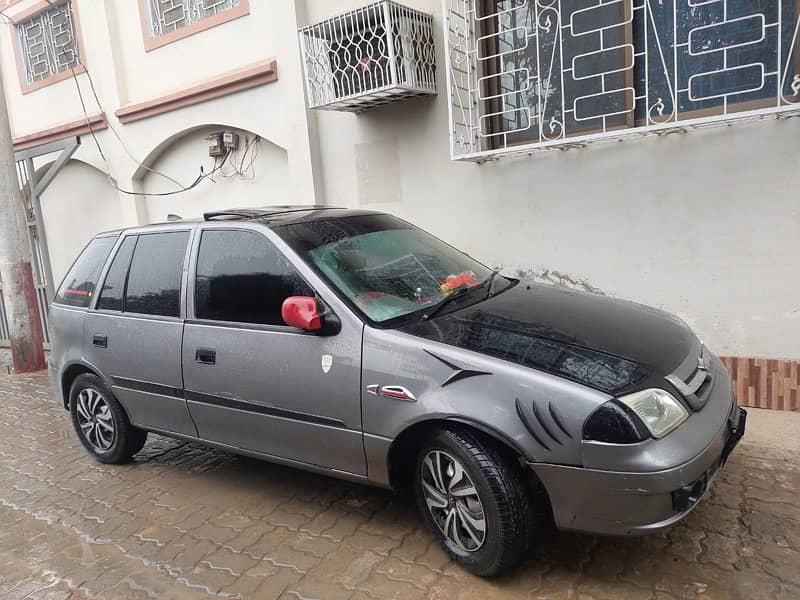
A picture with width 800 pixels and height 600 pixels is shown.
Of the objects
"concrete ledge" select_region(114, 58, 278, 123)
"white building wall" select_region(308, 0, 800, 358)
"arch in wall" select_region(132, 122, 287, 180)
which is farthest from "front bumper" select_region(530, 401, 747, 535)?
"concrete ledge" select_region(114, 58, 278, 123)

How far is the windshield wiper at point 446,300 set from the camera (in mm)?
3100

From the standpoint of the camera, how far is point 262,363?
3.30 metres

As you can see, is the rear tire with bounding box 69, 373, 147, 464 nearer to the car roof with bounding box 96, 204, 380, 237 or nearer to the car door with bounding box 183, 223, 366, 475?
the car door with bounding box 183, 223, 366, 475

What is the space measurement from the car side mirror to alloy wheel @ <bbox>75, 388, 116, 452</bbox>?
215 centimetres

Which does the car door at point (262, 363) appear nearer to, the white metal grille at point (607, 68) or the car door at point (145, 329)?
the car door at point (145, 329)

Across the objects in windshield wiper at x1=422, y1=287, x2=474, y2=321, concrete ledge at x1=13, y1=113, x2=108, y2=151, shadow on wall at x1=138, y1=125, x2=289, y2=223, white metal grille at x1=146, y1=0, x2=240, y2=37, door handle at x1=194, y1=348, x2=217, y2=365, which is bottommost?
door handle at x1=194, y1=348, x2=217, y2=365

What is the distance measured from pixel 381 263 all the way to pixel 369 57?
9.63 feet

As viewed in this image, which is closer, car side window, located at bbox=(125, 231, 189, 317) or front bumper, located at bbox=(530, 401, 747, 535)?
front bumper, located at bbox=(530, 401, 747, 535)

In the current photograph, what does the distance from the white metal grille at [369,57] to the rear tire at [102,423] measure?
3.36 metres

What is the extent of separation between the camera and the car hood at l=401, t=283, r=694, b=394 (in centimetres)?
257

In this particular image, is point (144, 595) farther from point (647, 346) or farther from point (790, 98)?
point (790, 98)

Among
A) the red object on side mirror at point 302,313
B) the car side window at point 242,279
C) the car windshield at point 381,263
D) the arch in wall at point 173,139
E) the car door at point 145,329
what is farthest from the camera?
the arch in wall at point 173,139

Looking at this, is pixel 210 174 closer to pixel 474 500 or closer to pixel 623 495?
pixel 474 500

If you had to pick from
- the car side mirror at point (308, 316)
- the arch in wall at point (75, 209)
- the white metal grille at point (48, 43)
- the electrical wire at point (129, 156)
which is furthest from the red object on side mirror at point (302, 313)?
the white metal grille at point (48, 43)
